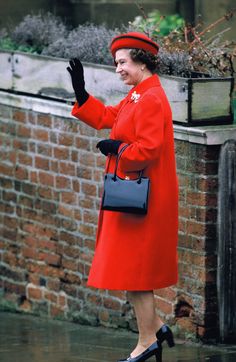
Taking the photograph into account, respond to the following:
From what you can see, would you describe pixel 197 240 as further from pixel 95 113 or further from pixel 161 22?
pixel 161 22

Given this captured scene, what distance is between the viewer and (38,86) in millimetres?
8953

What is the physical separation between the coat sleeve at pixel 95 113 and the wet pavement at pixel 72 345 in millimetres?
1525

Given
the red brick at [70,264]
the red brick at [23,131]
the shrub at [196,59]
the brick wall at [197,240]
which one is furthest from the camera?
the red brick at [23,131]

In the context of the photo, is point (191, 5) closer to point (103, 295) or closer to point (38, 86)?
point (38, 86)

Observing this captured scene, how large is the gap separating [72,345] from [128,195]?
5.93 feet

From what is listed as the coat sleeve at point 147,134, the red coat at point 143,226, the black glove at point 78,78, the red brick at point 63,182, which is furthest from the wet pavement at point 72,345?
the black glove at point 78,78

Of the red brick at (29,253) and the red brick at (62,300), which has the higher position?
the red brick at (29,253)

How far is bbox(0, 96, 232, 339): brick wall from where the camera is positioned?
24.1 feet

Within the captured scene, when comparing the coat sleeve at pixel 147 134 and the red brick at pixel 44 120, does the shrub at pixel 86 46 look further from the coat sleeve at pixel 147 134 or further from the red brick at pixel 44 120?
the coat sleeve at pixel 147 134

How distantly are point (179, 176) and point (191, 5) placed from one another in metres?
4.03

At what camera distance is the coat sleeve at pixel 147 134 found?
6297 millimetres

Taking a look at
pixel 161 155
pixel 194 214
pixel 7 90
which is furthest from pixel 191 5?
pixel 161 155

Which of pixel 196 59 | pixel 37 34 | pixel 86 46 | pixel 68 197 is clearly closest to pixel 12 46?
pixel 37 34

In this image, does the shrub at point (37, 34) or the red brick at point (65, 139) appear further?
the shrub at point (37, 34)
